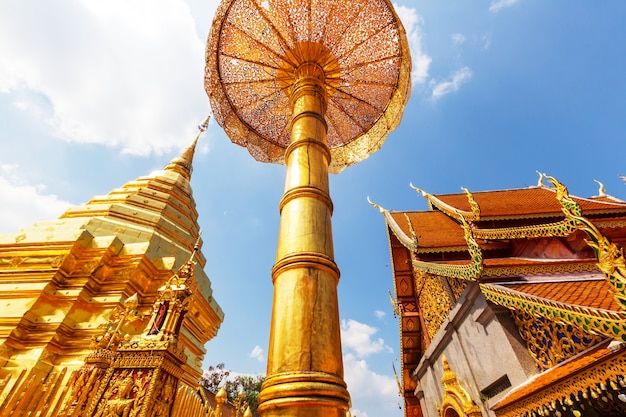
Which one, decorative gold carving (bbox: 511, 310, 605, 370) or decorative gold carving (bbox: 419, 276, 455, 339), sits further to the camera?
decorative gold carving (bbox: 419, 276, 455, 339)

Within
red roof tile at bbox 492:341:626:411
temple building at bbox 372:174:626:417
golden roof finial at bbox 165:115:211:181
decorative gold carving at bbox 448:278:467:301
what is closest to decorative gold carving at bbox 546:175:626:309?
temple building at bbox 372:174:626:417

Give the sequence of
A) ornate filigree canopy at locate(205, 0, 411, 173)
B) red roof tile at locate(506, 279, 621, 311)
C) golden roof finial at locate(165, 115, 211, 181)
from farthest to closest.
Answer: golden roof finial at locate(165, 115, 211, 181) → ornate filigree canopy at locate(205, 0, 411, 173) → red roof tile at locate(506, 279, 621, 311)

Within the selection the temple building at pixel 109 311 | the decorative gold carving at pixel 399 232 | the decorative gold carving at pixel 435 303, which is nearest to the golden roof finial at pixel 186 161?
the temple building at pixel 109 311

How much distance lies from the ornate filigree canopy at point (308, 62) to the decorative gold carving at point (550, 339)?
3.07m

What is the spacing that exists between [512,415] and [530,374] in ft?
1.46

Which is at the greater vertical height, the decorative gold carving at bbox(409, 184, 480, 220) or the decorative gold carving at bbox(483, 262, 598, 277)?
the decorative gold carving at bbox(409, 184, 480, 220)

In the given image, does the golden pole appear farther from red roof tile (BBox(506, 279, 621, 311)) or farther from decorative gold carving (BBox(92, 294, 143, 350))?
red roof tile (BBox(506, 279, 621, 311))

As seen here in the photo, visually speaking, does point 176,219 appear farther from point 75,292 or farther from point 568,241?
point 568,241

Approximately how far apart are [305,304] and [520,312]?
3.10 m

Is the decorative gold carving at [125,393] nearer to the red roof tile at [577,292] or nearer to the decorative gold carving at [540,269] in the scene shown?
the red roof tile at [577,292]

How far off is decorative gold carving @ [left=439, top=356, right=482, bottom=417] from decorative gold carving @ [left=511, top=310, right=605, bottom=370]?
1268 mm

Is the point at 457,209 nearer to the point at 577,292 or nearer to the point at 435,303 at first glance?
the point at 435,303

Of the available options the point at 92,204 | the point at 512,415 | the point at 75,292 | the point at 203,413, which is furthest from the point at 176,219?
the point at 512,415

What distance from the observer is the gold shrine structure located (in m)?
1.58
